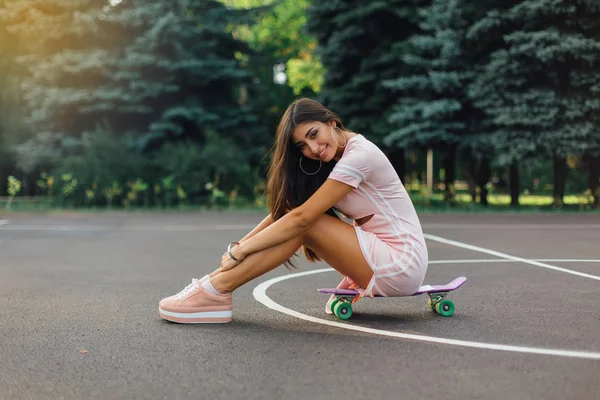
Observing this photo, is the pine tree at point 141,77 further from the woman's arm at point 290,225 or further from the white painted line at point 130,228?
the woman's arm at point 290,225

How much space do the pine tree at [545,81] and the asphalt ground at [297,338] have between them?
13.4 m

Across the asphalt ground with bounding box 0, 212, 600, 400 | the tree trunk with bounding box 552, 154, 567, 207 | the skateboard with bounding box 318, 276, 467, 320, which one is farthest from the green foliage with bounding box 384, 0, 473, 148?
the skateboard with bounding box 318, 276, 467, 320

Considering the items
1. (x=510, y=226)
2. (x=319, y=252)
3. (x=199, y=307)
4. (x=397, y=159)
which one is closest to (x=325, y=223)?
(x=319, y=252)

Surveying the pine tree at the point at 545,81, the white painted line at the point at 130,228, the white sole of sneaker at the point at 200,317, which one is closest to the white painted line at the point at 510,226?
the white painted line at the point at 130,228

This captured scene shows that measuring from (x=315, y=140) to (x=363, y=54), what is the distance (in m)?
22.9

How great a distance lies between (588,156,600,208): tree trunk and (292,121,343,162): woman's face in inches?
806

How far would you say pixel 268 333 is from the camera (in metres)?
5.00

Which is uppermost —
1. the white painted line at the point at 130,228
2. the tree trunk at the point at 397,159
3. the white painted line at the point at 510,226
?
the tree trunk at the point at 397,159

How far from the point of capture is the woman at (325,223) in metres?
5.05

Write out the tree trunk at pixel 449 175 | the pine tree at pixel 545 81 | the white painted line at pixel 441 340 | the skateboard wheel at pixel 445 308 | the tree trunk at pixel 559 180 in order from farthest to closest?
the tree trunk at pixel 449 175 < the tree trunk at pixel 559 180 < the pine tree at pixel 545 81 < the skateboard wheel at pixel 445 308 < the white painted line at pixel 441 340

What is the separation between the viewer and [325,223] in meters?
5.15

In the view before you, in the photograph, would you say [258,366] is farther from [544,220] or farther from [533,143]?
[533,143]

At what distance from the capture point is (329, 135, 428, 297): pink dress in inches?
201

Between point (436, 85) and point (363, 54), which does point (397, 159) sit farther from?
point (436, 85)
